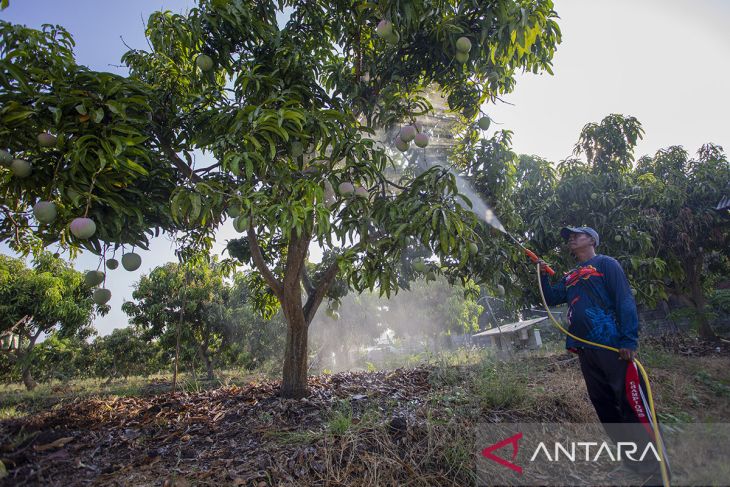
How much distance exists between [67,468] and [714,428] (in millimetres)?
5128

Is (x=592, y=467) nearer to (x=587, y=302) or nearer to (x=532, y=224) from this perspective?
(x=587, y=302)

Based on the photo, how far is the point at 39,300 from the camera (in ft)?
27.9

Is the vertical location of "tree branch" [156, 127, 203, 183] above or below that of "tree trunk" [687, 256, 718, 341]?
above

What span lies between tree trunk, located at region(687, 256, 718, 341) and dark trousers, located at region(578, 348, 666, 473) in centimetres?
818

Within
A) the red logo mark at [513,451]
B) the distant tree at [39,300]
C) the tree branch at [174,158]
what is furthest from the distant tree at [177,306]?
the red logo mark at [513,451]

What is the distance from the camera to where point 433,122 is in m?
5.00

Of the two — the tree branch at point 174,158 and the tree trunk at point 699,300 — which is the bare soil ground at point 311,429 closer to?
the tree branch at point 174,158

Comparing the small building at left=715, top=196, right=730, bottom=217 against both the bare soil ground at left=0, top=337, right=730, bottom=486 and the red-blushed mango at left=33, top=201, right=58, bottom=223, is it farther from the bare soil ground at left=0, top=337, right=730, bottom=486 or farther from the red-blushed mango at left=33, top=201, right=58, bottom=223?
the red-blushed mango at left=33, top=201, right=58, bottom=223

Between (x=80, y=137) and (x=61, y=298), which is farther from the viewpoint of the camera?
(x=61, y=298)

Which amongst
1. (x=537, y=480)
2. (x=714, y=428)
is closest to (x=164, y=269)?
(x=537, y=480)

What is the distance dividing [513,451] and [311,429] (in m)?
1.59

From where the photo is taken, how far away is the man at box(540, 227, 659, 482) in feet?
8.00

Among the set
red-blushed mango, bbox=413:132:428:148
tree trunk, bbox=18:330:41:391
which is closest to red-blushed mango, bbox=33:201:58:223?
red-blushed mango, bbox=413:132:428:148

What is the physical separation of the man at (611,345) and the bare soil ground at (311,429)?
37.1 inches
